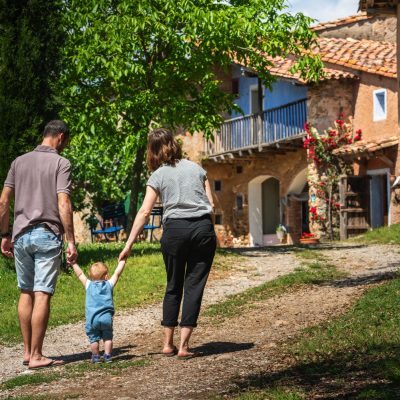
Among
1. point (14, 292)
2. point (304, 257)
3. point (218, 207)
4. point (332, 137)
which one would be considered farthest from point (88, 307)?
point (218, 207)

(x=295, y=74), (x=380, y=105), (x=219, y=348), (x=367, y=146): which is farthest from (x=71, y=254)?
(x=295, y=74)

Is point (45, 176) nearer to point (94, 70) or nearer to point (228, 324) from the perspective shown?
point (228, 324)

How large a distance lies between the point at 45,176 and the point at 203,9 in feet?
31.9

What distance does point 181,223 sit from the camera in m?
6.73

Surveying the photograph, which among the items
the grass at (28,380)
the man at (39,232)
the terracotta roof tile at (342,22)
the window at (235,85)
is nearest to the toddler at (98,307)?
the man at (39,232)

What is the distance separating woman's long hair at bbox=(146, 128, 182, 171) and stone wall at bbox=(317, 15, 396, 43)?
73.6 feet

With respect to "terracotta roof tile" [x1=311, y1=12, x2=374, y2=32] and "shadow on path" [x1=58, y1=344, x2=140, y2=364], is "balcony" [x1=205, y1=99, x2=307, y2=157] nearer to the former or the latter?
"terracotta roof tile" [x1=311, y1=12, x2=374, y2=32]

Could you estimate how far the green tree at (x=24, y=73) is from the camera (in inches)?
514

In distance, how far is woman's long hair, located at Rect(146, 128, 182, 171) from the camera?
6824 mm

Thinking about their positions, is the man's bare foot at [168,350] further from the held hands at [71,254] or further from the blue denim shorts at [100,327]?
the held hands at [71,254]

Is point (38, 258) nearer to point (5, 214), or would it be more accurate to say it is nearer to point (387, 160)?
point (5, 214)

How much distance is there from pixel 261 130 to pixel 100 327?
20.9 m

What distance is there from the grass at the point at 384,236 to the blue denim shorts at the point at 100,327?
38.6 ft

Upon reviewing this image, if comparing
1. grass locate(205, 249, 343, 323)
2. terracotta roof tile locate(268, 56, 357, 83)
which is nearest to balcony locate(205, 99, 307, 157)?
terracotta roof tile locate(268, 56, 357, 83)
